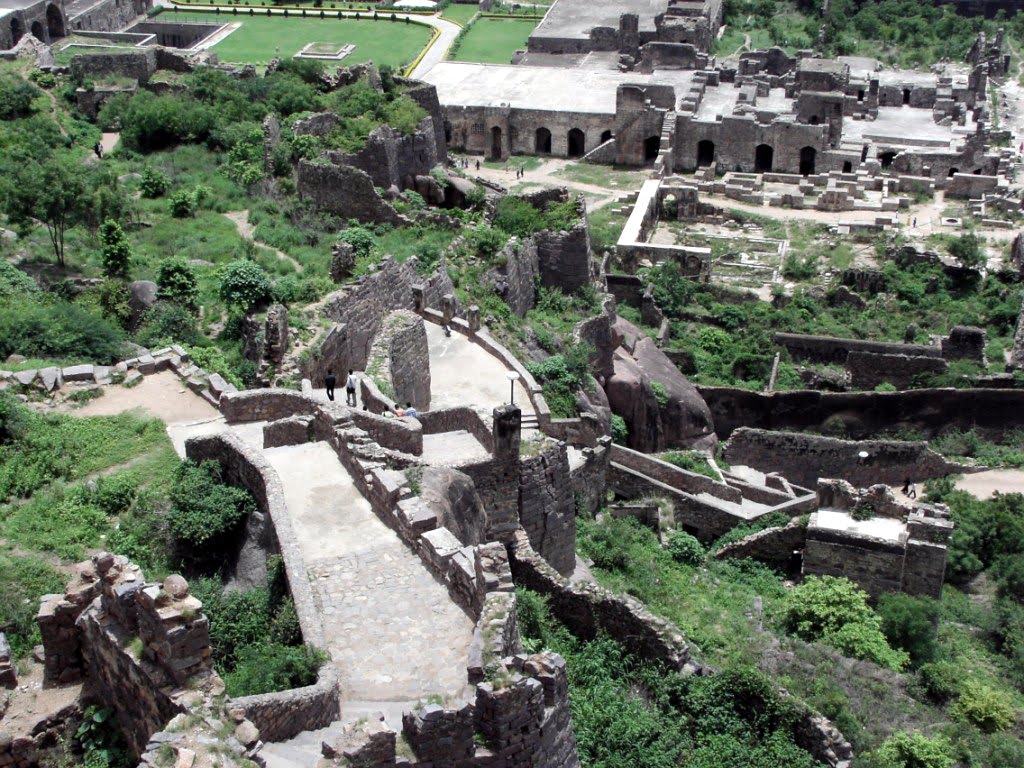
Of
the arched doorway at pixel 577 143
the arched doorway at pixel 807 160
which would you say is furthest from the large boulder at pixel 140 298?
the arched doorway at pixel 807 160

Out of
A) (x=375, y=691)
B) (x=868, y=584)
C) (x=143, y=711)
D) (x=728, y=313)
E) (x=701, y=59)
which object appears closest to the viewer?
(x=143, y=711)

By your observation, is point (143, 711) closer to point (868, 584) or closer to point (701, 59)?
point (868, 584)

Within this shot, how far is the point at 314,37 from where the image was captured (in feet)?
255

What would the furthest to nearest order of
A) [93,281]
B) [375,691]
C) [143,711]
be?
[93,281] → [375,691] → [143,711]

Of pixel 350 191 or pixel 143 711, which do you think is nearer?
pixel 143 711

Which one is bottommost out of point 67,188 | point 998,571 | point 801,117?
point 998,571

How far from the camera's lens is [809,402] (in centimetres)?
3678

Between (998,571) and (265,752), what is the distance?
845 inches

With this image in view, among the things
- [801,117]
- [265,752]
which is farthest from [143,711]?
[801,117]

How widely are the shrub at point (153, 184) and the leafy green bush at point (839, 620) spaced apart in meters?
22.3

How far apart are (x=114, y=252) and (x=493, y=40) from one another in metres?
54.2

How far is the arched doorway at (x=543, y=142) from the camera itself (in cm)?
6378

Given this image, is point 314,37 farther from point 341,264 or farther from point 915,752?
point 915,752

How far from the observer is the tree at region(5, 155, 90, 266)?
31.3 meters
